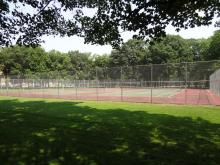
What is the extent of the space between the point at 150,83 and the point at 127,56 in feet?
203

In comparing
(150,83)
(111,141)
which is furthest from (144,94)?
(111,141)

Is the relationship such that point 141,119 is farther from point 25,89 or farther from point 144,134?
point 25,89

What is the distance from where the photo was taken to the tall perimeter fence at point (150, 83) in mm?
23594

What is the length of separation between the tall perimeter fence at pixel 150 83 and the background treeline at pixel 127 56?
37545 mm

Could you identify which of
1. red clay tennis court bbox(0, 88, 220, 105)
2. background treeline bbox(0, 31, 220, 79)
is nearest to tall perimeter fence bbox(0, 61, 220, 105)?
red clay tennis court bbox(0, 88, 220, 105)

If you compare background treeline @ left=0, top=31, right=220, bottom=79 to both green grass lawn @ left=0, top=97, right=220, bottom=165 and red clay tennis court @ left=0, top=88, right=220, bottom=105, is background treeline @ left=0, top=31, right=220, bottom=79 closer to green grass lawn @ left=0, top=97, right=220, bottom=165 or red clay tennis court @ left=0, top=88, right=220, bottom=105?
red clay tennis court @ left=0, top=88, right=220, bottom=105

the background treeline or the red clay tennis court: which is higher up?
the background treeline

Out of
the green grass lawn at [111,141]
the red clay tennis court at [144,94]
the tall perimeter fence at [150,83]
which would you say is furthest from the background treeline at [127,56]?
the green grass lawn at [111,141]

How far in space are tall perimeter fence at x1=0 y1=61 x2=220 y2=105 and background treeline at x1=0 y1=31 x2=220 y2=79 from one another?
37.5 meters

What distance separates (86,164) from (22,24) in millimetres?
7075

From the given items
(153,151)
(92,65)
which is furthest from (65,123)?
(92,65)

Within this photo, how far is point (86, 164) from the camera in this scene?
738 cm

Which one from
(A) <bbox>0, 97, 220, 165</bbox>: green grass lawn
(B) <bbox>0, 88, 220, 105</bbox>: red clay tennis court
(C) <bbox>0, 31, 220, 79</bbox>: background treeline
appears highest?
(C) <bbox>0, 31, 220, 79</bbox>: background treeline

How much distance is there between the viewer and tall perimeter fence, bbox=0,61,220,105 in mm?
23594
